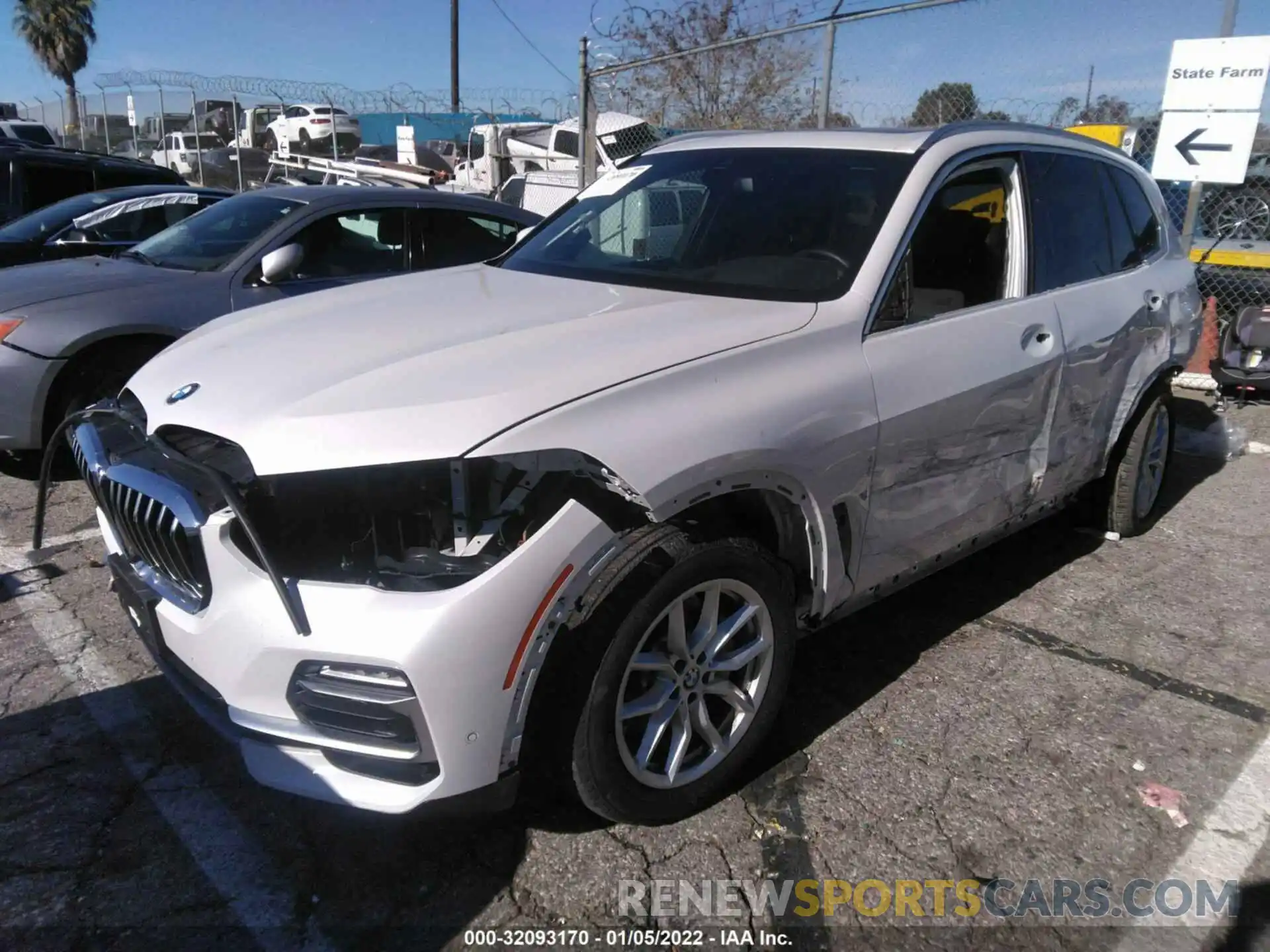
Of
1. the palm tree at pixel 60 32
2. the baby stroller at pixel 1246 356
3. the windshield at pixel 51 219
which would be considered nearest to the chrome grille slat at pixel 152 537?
the windshield at pixel 51 219

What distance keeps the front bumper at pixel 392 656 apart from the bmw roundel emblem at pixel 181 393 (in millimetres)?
546

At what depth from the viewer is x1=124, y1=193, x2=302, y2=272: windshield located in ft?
18.3

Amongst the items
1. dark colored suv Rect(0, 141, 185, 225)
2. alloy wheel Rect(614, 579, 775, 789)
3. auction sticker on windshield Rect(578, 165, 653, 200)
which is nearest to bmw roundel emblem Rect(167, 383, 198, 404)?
alloy wheel Rect(614, 579, 775, 789)

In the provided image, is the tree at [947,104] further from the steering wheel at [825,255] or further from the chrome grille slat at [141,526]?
the chrome grille slat at [141,526]

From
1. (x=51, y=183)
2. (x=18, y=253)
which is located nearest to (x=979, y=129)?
(x=18, y=253)

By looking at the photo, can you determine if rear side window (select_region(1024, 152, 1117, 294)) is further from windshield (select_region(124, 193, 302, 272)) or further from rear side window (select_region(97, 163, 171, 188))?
rear side window (select_region(97, 163, 171, 188))

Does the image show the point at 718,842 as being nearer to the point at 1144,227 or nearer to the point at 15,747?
the point at 15,747

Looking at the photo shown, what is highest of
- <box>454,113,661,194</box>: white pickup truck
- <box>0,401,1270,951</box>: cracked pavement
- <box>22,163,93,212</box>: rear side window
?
<box>454,113,661,194</box>: white pickup truck

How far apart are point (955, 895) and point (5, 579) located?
3.98 m

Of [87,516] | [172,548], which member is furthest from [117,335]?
[172,548]

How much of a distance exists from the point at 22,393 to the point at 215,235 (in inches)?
61.5

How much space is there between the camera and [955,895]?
7.91ft

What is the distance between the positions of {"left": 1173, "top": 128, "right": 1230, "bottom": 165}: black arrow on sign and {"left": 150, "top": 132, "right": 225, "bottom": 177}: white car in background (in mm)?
23831

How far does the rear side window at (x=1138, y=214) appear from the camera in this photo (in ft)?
14.1
